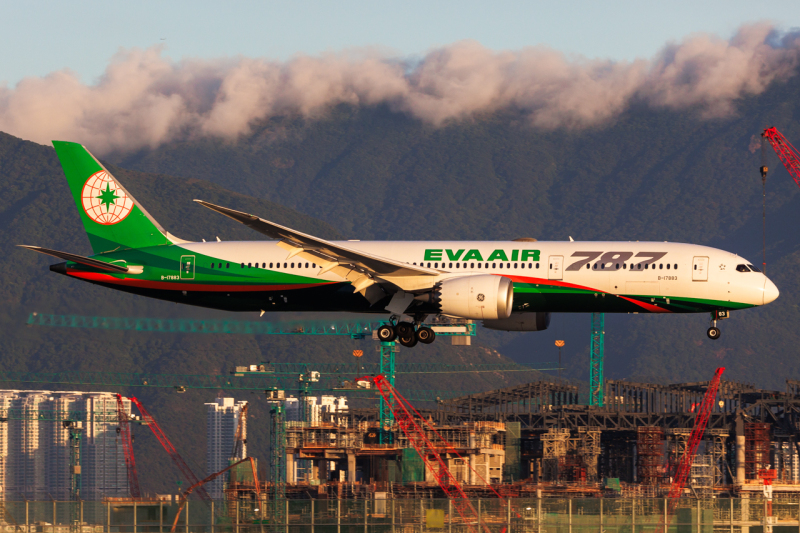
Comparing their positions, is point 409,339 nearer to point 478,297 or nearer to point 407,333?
point 407,333

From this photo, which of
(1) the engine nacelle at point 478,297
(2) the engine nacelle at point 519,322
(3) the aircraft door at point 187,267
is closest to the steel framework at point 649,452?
(2) the engine nacelle at point 519,322

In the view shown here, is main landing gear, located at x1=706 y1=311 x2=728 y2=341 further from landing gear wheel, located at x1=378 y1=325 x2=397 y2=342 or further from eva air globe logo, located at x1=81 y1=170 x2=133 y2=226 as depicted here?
eva air globe logo, located at x1=81 y1=170 x2=133 y2=226

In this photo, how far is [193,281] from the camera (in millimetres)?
62031

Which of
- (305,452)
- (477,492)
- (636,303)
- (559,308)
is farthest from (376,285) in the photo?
(305,452)

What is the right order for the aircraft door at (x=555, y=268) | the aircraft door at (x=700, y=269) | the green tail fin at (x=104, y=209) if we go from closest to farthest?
the aircraft door at (x=700, y=269), the aircraft door at (x=555, y=268), the green tail fin at (x=104, y=209)

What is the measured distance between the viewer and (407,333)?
60500 millimetres

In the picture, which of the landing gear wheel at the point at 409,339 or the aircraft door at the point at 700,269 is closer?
the aircraft door at the point at 700,269

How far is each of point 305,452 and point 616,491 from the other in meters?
54.2

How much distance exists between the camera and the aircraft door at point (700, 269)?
57438 millimetres

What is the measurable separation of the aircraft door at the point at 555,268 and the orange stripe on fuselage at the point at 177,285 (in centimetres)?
1199

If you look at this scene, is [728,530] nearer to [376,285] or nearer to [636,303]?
[636,303]

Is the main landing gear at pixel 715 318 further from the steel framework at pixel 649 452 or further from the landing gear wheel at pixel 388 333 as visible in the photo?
the steel framework at pixel 649 452

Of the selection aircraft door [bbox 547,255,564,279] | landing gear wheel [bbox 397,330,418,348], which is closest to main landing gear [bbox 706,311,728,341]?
aircraft door [bbox 547,255,564,279]

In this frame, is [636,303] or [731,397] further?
[731,397]
